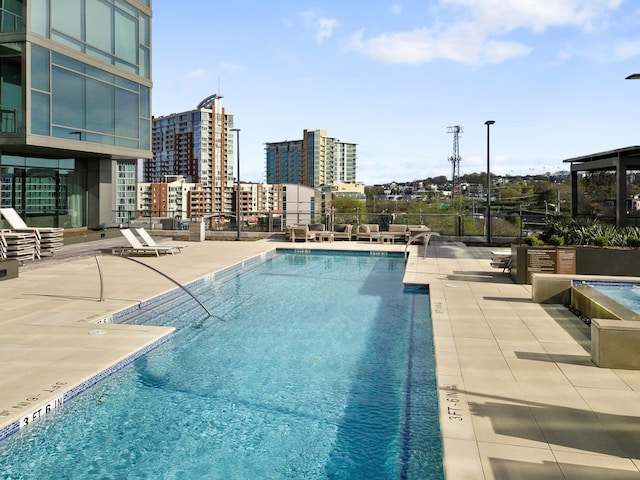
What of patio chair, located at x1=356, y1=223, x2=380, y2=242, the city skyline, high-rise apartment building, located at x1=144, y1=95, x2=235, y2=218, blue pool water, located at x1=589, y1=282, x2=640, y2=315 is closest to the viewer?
blue pool water, located at x1=589, y1=282, x2=640, y2=315

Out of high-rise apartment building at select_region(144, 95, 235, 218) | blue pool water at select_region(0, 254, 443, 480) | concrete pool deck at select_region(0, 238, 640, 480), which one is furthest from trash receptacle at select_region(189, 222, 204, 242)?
high-rise apartment building at select_region(144, 95, 235, 218)

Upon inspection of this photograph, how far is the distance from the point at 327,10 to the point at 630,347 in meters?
15.5

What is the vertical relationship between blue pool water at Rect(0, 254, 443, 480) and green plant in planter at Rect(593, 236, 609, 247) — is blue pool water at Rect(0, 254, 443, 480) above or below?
below

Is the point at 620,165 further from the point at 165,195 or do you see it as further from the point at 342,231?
the point at 165,195

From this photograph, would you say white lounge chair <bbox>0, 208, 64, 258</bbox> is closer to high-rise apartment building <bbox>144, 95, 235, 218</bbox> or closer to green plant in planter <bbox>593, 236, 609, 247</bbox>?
green plant in planter <bbox>593, 236, 609, 247</bbox>

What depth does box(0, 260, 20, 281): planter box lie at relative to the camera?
436 inches

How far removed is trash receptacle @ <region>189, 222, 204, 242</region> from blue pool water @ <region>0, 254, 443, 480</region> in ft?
39.2

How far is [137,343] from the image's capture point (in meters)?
6.64

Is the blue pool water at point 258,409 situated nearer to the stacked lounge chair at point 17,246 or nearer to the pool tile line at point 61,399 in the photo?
the pool tile line at point 61,399

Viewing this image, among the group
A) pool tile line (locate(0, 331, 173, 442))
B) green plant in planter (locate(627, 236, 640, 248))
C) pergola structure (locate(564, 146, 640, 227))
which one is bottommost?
pool tile line (locate(0, 331, 173, 442))

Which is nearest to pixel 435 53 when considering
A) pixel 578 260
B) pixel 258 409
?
Result: pixel 578 260

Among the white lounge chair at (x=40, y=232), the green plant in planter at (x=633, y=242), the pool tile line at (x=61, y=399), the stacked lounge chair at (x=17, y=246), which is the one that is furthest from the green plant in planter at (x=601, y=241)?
the white lounge chair at (x=40, y=232)

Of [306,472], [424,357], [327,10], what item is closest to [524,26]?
[327,10]

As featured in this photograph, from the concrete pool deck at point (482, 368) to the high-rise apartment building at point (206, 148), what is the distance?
10459cm
